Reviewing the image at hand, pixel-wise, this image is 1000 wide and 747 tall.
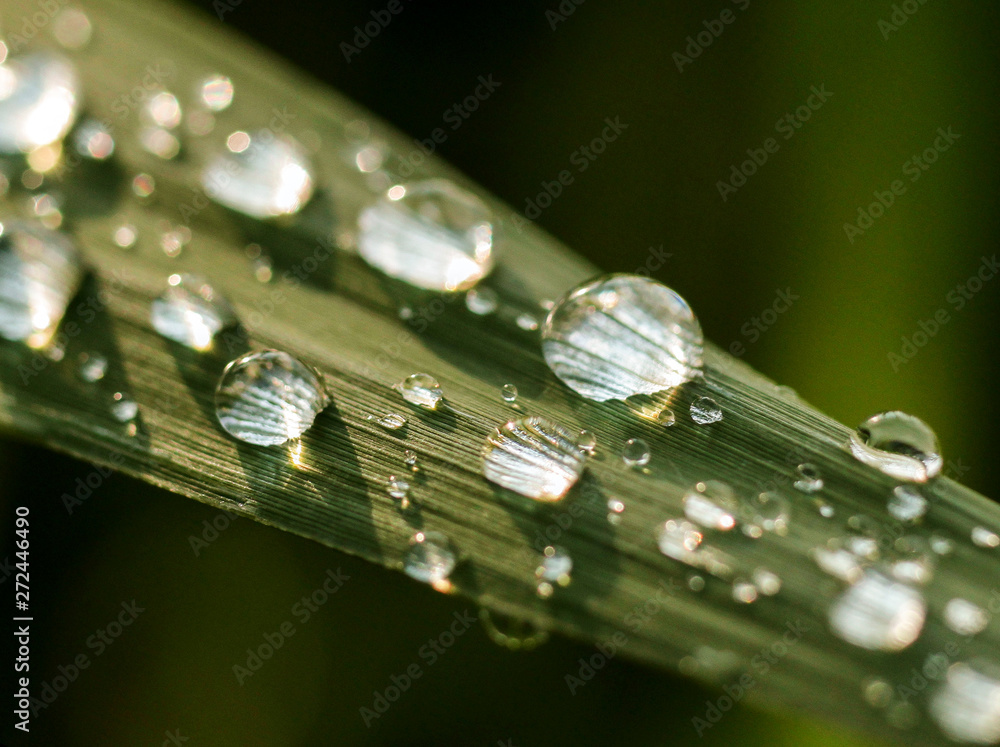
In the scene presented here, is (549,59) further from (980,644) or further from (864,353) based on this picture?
(980,644)

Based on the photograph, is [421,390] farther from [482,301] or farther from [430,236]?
[430,236]

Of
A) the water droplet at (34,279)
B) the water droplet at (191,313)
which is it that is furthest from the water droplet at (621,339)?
the water droplet at (34,279)

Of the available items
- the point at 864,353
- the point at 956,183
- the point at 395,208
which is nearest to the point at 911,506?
the point at 864,353

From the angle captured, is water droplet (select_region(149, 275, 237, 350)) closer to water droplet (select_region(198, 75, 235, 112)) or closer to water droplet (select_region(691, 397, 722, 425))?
water droplet (select_region(198, 75, 235, 112))

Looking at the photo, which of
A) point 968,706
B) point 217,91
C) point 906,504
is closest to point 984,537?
point 906,504

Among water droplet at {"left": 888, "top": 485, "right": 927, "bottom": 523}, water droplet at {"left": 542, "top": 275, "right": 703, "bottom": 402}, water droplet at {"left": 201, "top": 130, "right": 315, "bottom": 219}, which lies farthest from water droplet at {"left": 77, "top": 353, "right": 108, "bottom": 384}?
water droplet at {"left": 888, "top": 485, "right": 927, "bottom": 523}

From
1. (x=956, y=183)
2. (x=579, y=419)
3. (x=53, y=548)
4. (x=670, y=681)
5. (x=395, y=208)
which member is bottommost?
(x=53, y=548)
